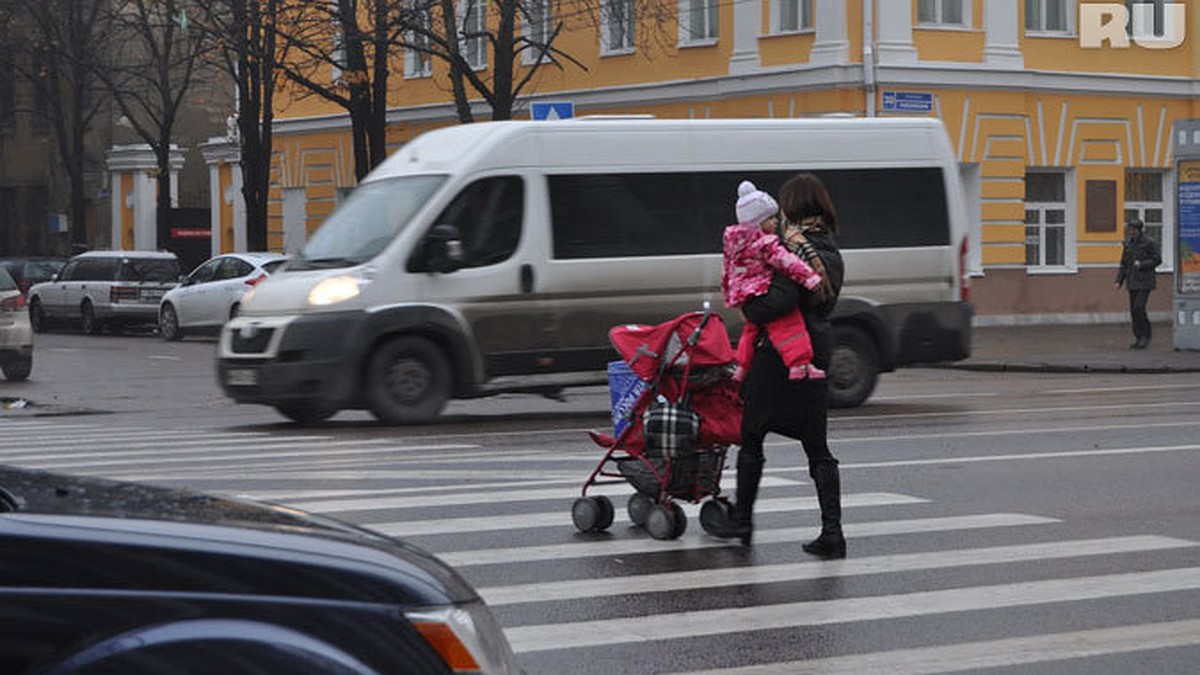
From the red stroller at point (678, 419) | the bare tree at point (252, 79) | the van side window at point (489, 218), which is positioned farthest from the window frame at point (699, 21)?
the red stroller at point (678, 419)

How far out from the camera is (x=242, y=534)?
160 inches

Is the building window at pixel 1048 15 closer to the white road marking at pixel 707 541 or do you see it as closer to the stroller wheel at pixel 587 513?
the white road marking at pixel 707 541

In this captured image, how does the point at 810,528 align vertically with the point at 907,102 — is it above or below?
below

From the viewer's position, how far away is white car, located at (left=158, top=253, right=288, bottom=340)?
118 feet

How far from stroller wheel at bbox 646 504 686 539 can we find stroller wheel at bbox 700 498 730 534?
0.15 metres

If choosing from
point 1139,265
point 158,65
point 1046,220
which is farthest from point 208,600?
point 158,65

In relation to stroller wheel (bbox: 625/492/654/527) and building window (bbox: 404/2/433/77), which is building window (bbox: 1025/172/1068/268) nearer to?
building window (bbox: 404/2/433/77)

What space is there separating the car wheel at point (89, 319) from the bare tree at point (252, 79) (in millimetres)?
3605

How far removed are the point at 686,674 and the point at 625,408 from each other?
3438 millimetres

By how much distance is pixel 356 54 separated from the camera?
127ft

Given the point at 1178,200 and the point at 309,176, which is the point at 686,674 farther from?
the point at 309,176

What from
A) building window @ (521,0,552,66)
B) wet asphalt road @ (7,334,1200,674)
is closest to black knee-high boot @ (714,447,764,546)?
wet asphalt road @ (7,334,1200,674)

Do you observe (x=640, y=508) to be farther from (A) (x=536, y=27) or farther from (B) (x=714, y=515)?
(A) (x=536, y=27)

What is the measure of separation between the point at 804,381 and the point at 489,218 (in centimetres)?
830
